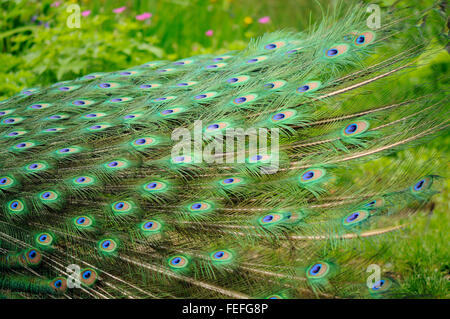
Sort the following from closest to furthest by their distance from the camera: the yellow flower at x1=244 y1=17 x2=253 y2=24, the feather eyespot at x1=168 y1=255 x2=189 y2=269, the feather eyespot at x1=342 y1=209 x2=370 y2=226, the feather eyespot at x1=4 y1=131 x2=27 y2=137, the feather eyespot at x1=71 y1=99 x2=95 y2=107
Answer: the feather eyespot at x1=342 y1=209 x2=370 y2=226 → the feather eyespot at x1=168 y1=255 x2=189 y2=269 → the feather eyespot at x1=4 y1=131 x2=27 y2=137 → the feather eyespot at x1=71 y1=99 x2=95 y2=107 → the yellow flower at x1=244 y1=17 x2=253 y2=24

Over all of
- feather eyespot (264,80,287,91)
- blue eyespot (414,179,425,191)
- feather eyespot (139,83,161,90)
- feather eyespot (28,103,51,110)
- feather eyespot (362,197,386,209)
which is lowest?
feather eyespot (362,197,386,209)

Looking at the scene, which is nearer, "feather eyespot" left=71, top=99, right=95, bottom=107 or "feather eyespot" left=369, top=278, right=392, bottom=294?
"feather eyespot" left=369, top=278, right=392, bottom=294

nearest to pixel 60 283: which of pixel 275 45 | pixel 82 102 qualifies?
pixel 82 102

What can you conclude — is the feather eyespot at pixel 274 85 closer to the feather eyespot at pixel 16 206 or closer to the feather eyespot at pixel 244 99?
the feather eyespot at pixel 244 99

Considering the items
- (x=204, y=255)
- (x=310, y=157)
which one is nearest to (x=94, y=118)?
(x=204, y=255)

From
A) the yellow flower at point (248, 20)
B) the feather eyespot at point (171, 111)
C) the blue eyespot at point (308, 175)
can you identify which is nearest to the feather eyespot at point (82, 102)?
the feather eyespot at point (171, 111)

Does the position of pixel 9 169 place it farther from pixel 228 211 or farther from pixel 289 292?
pixel 289 292

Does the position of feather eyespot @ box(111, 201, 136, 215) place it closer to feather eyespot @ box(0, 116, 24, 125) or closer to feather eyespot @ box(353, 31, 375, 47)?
feather eyespot @ box(0, 116, 24, 125)

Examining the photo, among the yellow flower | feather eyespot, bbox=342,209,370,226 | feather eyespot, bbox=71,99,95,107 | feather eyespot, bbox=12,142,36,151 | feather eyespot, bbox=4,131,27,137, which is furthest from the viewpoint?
the yellow flower

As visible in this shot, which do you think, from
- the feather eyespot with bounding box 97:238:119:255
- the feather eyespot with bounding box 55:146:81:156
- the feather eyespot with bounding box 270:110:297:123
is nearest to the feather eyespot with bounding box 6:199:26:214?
the feather eyespot with bounding box 55:146:81:156
